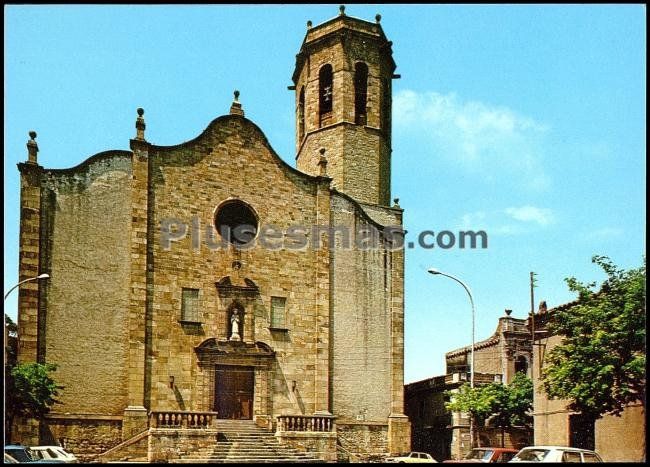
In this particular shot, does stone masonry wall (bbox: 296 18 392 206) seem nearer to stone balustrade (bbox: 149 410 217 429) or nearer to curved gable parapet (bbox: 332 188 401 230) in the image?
curved gable parapet (bbox: 332 188 401 230)

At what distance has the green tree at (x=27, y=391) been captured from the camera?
23525 millimetres

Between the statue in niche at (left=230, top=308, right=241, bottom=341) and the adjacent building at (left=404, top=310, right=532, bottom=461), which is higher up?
the statue in niche at (left=230, top=308, right=241, bottom=341)

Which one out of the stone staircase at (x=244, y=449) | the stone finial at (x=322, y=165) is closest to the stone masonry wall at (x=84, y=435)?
the stone staircase at (x=244, y=449)

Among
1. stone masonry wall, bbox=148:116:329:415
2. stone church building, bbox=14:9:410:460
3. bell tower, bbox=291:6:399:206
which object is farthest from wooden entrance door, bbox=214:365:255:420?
bell tower, bbox=291:6:399:206

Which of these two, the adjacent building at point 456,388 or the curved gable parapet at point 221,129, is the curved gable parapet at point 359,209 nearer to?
the curved gable parapet at point 221,129

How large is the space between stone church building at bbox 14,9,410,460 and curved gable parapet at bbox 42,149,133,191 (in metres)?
0.05

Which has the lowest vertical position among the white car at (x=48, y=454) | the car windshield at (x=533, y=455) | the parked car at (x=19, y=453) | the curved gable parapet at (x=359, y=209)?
the white car at (x=48, y=454)

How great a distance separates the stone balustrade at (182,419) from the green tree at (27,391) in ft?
11.1

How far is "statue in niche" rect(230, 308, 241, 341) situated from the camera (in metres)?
28.8

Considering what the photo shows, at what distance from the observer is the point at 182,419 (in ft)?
85.6

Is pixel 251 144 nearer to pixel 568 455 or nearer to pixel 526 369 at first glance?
pixel 568 455

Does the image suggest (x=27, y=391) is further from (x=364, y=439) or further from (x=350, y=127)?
(x=350, y=127)

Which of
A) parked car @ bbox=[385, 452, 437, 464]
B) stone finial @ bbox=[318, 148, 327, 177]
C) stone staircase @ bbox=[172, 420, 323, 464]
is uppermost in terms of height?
stone finial @ bbox=[318, 148, 327, 177]

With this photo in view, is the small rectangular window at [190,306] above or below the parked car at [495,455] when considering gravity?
above
